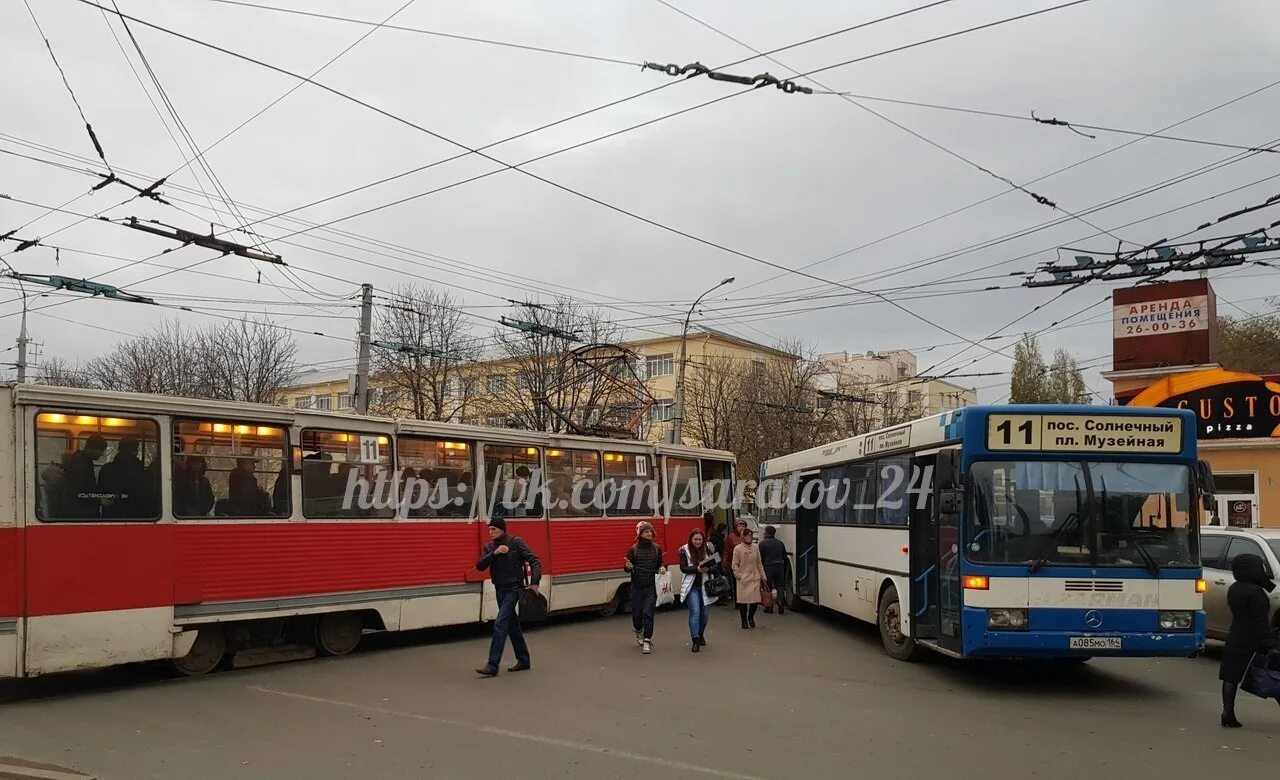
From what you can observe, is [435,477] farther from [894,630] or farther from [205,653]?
[894,630]

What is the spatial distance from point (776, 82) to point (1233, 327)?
42.0 meters

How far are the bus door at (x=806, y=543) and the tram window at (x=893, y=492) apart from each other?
322cm

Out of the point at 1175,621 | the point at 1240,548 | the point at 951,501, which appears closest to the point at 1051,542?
the point at 951,501

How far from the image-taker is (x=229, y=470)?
10.5m

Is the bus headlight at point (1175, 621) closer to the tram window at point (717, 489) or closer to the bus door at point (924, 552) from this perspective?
the bus door at point (924, 552)

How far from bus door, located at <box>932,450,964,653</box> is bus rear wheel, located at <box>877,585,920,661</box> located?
120 centimetres

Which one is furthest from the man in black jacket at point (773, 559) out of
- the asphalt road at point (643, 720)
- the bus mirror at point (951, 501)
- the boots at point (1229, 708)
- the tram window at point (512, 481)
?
the boots at point (1229, 708)

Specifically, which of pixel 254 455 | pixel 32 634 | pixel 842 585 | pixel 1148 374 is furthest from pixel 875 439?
pixel 1148 374

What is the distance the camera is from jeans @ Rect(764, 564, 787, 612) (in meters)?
17.0

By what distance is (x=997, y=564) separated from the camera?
376 inches

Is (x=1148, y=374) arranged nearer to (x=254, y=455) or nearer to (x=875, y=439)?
(x=875, y=439)

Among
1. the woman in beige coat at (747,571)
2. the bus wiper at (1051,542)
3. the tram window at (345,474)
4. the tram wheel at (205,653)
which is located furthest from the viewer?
the woman in beige coat at (747,571)

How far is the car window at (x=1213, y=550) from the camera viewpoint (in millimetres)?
12859

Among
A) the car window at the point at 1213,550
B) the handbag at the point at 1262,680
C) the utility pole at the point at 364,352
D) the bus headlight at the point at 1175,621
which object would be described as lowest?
the handbag at the point at 1262,680
